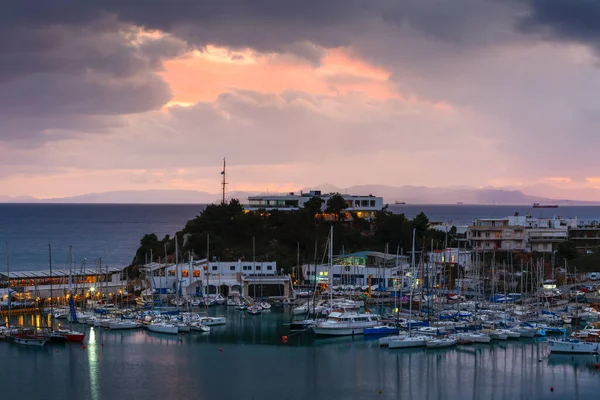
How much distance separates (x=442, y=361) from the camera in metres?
40.7

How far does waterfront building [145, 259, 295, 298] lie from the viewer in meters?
63.3

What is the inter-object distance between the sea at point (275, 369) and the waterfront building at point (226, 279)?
13.5m

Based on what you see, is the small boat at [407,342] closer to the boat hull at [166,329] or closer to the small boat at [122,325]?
the boat hull at [166,329]

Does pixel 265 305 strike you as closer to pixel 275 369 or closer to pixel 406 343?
pixel 406 343

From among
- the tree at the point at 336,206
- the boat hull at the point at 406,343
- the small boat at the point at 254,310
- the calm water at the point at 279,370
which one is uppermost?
the tree at the point at 336,206

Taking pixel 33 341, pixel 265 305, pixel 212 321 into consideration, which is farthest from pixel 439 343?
pixel 33 341

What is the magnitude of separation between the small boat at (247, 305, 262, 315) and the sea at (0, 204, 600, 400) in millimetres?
5332

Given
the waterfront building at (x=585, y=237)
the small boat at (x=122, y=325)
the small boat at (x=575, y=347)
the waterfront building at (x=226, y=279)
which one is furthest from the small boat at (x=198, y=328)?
the waterfront building at (x=585, y=237)

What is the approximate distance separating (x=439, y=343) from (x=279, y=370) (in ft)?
33.8

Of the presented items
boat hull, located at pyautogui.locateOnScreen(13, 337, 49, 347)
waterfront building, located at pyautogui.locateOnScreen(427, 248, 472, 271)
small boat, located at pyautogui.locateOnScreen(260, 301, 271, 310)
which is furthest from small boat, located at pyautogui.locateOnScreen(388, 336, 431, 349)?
waterfront building, located at pyautogui.locateOnScreen(427, 248, 472, 271)

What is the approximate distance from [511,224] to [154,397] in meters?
58.1

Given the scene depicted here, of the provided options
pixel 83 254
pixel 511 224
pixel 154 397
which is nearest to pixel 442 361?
pixel 154 397

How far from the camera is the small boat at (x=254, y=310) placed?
55.6 metres

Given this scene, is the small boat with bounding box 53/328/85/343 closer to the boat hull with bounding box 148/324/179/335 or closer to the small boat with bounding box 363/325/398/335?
the boat hull with bounding box 148/324/179/335
